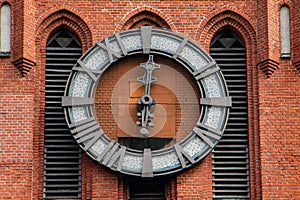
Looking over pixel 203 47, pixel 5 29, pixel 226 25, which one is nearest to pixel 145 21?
pixel 203 47

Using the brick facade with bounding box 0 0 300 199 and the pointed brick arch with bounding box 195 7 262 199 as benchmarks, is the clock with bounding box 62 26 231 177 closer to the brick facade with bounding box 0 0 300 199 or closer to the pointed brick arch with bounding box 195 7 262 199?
the brick facade with bounding box 0 0 300 199

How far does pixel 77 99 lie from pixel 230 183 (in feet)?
11.6

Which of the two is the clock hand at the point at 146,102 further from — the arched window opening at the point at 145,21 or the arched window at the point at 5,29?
the arched window at the point at 5,29

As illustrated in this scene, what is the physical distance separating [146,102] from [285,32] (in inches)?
132

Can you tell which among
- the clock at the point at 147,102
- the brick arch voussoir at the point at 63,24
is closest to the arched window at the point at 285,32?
the clock at the point at 147,102

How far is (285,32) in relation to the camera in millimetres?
26219

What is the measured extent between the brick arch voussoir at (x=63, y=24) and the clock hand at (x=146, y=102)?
154cm

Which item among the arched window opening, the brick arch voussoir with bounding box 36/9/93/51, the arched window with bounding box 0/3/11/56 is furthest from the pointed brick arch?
the arched window with bounding box 0/3/11/56

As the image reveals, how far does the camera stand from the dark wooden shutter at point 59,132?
25.4 m

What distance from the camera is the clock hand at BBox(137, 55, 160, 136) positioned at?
25.3 meters

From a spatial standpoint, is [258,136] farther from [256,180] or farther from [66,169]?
[66,169]

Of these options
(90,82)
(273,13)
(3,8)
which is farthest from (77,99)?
(273,13)

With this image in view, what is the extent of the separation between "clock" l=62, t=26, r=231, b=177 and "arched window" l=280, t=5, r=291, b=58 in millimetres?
1511

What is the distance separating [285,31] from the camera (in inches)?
1032
